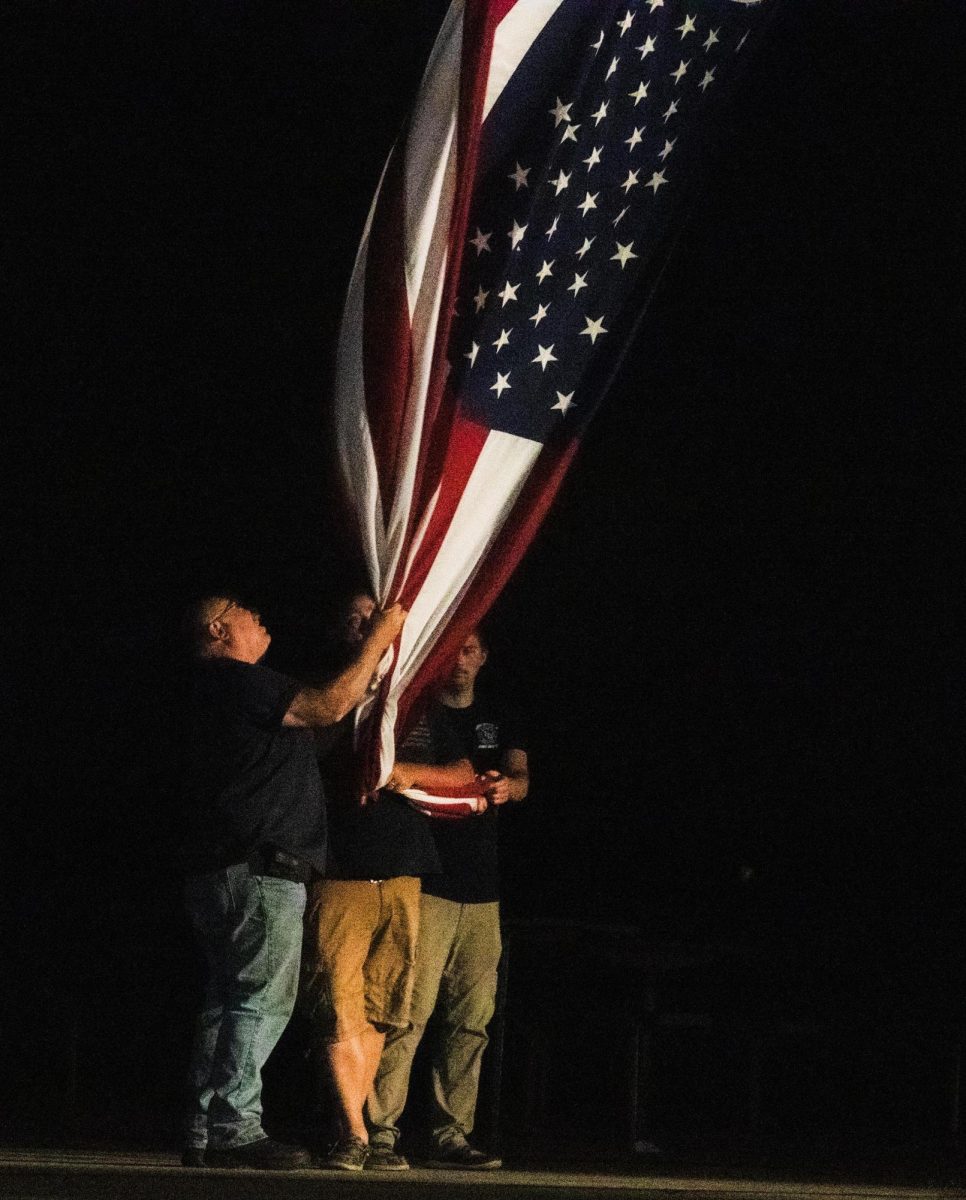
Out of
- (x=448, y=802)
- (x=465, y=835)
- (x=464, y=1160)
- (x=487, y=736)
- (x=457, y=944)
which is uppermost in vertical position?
(x=487, y=736)

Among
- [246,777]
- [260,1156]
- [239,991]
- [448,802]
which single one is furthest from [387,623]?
[260,1156]

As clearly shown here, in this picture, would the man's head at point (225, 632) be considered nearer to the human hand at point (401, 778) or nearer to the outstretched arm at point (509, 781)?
the human hand at point (401, 778)

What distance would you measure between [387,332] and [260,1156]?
2117 millimetres

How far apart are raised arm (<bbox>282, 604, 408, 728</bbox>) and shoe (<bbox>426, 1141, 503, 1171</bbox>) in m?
1.32

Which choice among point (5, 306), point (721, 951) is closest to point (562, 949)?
point (721, 951)

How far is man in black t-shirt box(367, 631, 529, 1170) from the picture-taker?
5559mm

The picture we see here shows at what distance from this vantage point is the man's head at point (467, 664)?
5844mm

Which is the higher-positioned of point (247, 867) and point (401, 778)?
point (401, 778)

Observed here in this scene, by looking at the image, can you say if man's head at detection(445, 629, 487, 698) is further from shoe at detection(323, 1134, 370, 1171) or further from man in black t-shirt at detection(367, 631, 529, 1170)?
shoe at detection(323, 1134, 370, 1171)

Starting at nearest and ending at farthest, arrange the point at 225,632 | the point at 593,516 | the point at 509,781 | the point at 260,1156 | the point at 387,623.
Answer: the point at 260,1156 < the point at 225,632 < the point at 387,623 < the point at 509,781 < the point at 593,516

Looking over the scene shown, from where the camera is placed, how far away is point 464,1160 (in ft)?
18.2

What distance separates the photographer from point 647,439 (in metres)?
9.35

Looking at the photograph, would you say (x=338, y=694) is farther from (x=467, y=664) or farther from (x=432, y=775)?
(x=467, y=664)

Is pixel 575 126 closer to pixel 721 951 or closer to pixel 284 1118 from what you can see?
pixel 721 951
